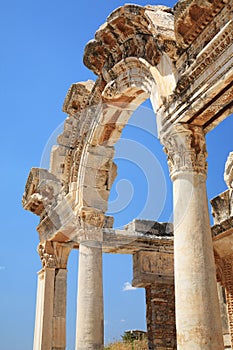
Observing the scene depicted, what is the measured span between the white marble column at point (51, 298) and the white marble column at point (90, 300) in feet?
8.44

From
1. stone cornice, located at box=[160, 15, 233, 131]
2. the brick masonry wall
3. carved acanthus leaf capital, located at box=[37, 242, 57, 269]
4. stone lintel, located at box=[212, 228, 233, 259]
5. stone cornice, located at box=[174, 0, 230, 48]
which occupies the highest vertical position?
stone cornice, located at box=[174, 0, 230, 48]

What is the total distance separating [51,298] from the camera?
36.1 ft

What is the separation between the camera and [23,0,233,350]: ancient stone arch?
5289 millimetres

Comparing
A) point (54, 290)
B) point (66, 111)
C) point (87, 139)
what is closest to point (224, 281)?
point (54, 290)

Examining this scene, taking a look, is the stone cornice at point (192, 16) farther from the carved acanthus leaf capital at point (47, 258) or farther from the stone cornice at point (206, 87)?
the carved acanthus leaf capital at point (47, 258)

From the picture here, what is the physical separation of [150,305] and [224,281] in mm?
2828

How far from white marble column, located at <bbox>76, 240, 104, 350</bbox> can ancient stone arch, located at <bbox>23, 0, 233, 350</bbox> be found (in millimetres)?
20

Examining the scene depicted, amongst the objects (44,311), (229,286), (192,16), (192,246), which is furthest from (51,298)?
(192,16)

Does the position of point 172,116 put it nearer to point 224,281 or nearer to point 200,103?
point 200,103

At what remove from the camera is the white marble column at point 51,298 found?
1064cm

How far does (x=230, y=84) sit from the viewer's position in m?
5.35

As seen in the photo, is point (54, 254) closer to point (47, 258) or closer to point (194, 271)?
point (47, 258)

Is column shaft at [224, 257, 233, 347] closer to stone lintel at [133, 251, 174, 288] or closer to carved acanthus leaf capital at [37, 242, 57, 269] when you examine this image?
stone lintel at [133, 251, 174, 288]

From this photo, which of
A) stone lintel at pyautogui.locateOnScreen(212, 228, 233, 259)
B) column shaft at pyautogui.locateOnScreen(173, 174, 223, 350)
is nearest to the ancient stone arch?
column shaft at pyautogui.locateOnScreen(173, 174, 223, 350)
